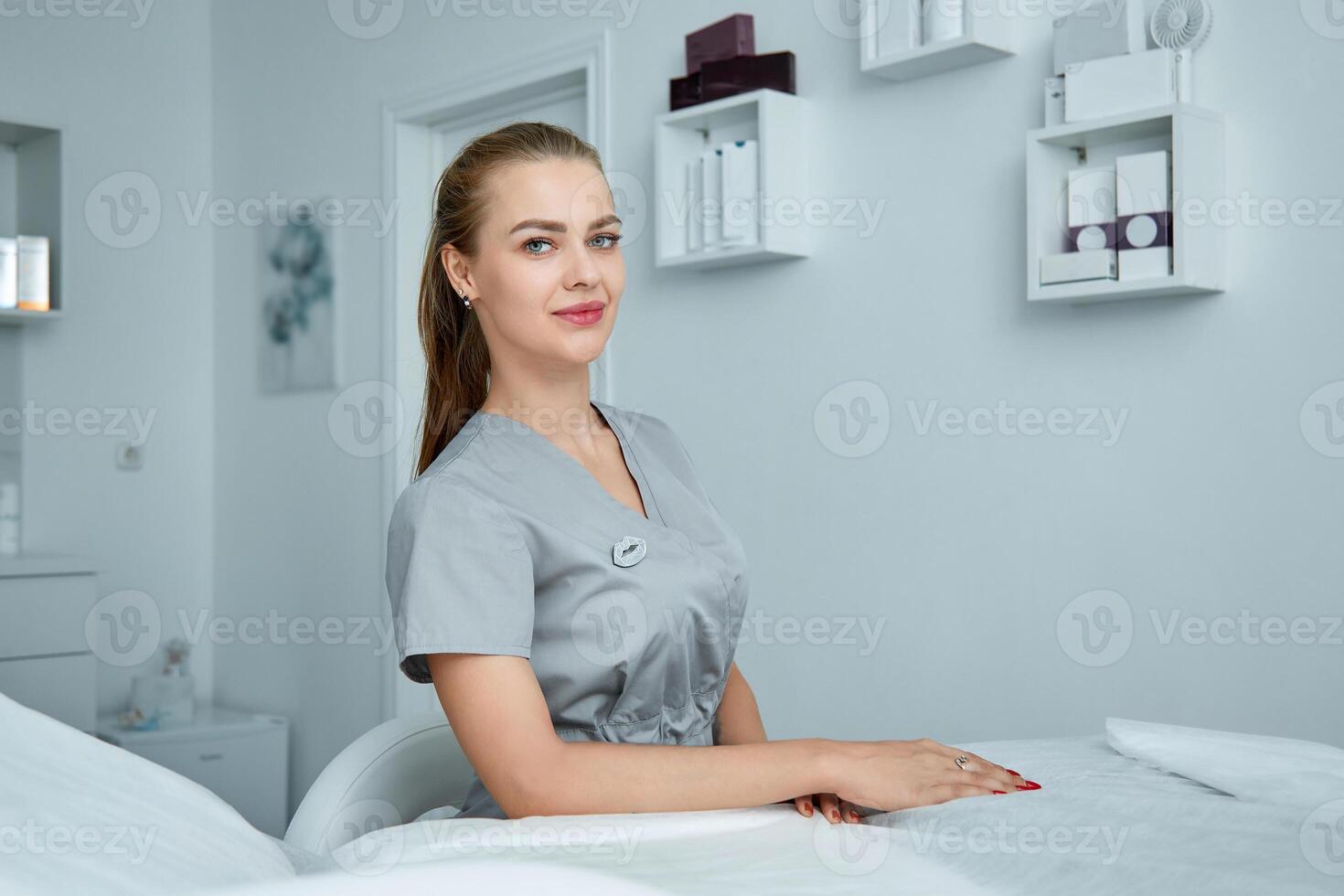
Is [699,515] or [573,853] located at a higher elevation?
[699,515]

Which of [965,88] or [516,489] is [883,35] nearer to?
[965,88]

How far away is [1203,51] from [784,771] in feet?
4.78

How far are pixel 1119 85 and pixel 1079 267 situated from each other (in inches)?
11.1

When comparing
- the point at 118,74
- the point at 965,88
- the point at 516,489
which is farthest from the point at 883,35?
the point at 118,74

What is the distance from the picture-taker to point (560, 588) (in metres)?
1.30

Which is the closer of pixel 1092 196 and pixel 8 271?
pixel 1092 196

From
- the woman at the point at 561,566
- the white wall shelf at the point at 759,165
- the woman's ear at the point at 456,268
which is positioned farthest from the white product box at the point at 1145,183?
the woman's ear at the point at 456,268

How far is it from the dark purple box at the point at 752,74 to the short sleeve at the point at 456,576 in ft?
5.09

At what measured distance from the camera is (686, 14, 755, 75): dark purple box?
262cm

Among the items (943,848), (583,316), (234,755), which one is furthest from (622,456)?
(234,755)

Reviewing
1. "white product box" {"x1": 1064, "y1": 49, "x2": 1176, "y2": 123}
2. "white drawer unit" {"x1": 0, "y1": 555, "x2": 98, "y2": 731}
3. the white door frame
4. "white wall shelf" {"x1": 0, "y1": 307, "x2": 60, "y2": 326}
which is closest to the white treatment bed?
"white product box" {"x1": 1064, "y1": 49, "x2": 1176, "y2": 123}

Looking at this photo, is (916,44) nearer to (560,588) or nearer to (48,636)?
(560,588)

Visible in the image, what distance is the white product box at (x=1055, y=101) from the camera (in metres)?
2.12

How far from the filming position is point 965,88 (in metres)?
2.34
